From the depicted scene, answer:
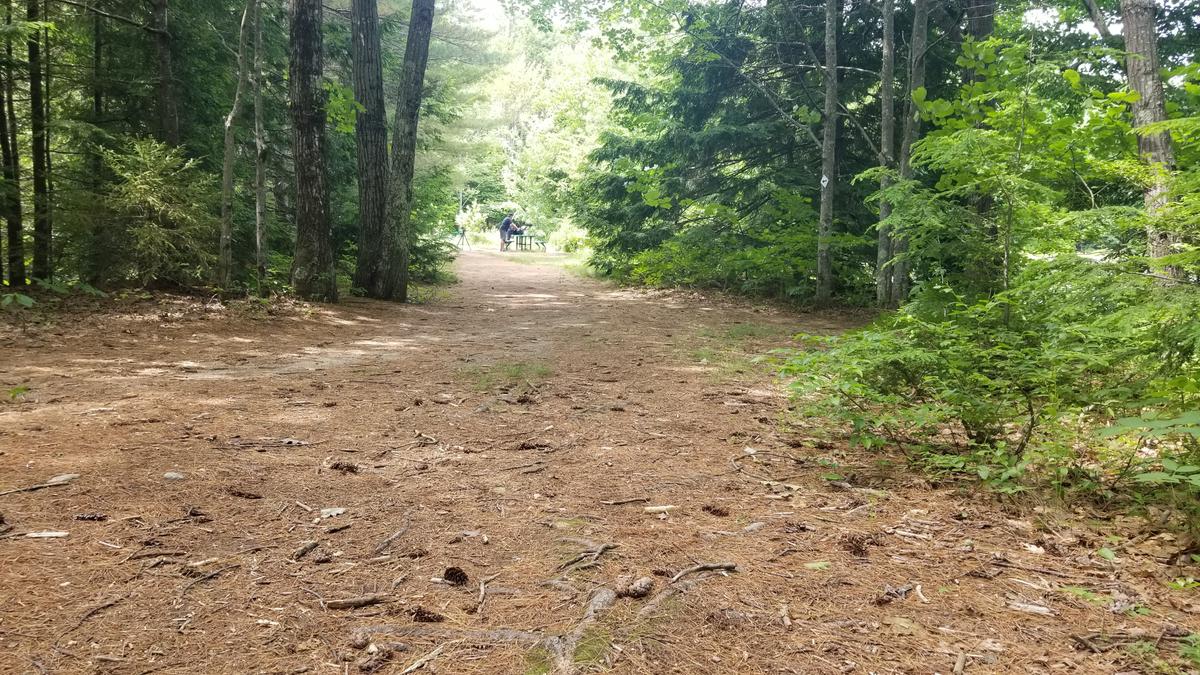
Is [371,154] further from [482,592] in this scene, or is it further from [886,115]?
[482,592]

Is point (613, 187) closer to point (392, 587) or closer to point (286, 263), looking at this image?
point (286, 263)

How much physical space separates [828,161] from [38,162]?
11860 mm

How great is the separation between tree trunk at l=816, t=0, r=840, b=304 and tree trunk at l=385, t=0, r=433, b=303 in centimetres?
675

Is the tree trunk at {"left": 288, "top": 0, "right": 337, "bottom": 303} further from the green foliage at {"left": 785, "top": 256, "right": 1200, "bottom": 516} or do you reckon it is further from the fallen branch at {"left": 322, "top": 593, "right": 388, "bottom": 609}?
the fallen branch at {"left": 322, "top": 593, "right": 388, "bottom": 609}

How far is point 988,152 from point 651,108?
1085 centimetres

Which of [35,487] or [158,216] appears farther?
[158,216]

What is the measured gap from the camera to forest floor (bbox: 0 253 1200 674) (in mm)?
1864

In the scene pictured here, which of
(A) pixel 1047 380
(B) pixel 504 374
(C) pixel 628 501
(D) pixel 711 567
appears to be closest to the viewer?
(D) pixel 711 567

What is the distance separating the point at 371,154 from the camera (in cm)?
1110

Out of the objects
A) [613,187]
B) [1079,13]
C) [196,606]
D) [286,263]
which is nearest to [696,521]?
[196,606]

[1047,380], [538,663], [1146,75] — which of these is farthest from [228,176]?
[1146,75]

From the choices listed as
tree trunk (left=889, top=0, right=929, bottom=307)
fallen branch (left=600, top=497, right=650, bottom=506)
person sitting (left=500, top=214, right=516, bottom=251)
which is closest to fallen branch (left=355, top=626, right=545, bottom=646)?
fallen branch (left=600, top=497, right=650, bottom=506)

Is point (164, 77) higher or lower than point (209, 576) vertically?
higher

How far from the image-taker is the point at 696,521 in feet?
9.18
